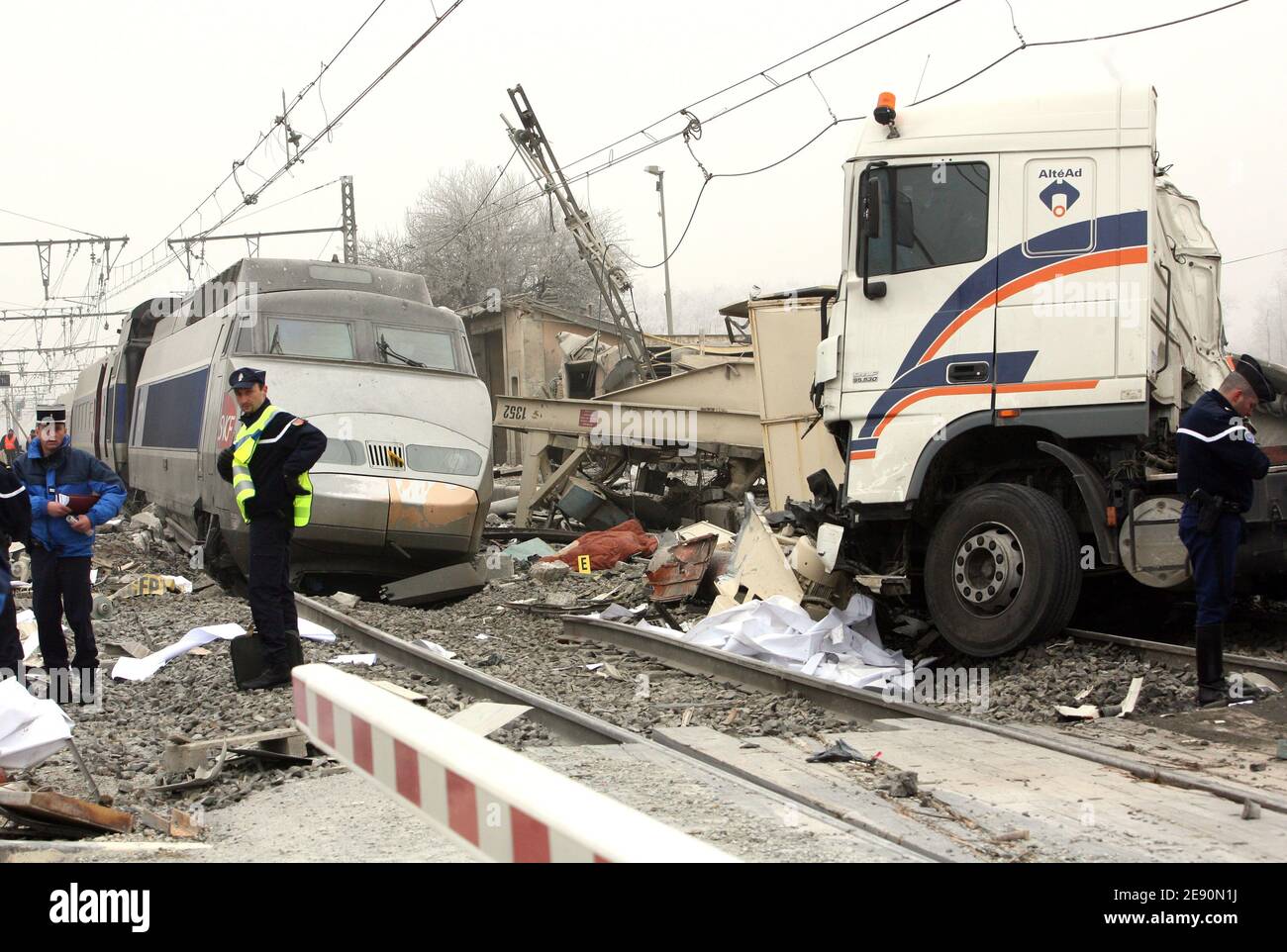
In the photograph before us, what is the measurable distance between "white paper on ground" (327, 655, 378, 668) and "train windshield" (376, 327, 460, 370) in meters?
5.01

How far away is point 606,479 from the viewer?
1883cm

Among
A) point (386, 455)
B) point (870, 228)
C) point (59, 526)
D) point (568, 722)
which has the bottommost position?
point (568, 722)

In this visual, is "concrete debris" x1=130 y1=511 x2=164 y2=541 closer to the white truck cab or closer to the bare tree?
the white truck cab

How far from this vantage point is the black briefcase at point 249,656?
7.30 meters

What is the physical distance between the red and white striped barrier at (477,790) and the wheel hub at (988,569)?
5986 millimetres

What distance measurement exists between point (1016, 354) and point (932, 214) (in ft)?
3.67

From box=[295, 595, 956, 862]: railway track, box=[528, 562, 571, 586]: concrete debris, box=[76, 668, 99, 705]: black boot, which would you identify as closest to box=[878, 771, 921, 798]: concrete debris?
box=[295, 595, 956, 862]: railway track

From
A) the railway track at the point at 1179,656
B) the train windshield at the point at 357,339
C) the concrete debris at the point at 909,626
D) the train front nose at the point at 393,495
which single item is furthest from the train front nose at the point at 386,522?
the railway track at the point at 1179,656

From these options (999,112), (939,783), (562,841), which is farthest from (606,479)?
(562,841)

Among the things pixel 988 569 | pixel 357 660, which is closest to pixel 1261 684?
pixel 988 569

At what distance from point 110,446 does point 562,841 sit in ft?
71.1

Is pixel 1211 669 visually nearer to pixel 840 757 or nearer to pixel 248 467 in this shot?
pixel 840 757

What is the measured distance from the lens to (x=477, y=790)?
199 centimetres
